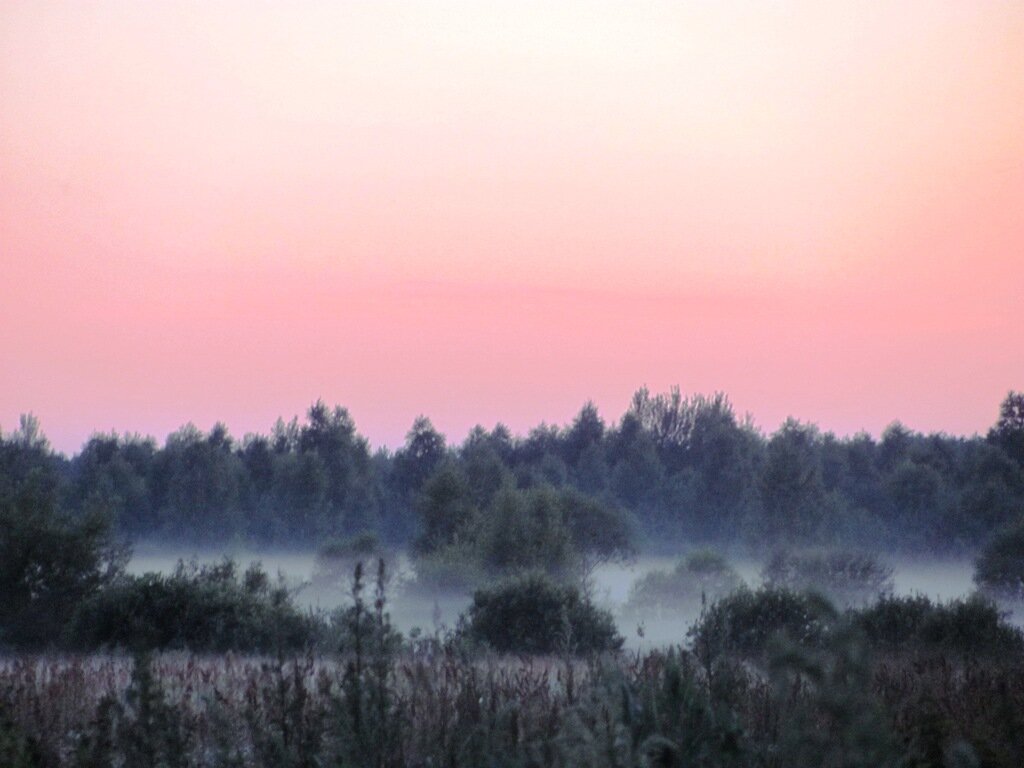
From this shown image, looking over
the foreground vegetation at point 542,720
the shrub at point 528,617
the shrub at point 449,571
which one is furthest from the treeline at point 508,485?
the foreground vegetation at point 542,720

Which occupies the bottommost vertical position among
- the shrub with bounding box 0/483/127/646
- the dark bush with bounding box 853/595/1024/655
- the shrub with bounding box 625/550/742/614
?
the shrub with bounding box 625/550/742/614

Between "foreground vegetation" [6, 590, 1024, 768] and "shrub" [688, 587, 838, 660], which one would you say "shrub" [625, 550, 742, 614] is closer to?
"shrub" [688, 587, 838, 660]

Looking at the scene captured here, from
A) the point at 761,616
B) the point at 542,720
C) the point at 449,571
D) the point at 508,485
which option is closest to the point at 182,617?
the point at 761,616

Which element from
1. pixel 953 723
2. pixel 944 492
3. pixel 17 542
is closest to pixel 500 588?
pixel 17 542

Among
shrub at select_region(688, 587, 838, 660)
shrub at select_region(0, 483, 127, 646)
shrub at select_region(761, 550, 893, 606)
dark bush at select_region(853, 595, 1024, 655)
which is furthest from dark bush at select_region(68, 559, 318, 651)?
shrub at select_region(761, 550, 893, 606)

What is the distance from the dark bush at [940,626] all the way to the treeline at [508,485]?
75.9 feet

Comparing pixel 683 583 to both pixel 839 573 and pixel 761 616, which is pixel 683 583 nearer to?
pixel 839 573

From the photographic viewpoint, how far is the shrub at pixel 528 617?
2477 centimetres

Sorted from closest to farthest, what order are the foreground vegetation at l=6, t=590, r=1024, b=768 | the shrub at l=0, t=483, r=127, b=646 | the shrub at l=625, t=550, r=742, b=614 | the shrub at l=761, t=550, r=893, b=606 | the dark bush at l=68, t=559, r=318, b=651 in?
the foreground vegetation at l=6, t=590, r=1024, b=768 → the dark bush at l=68, t=559, r=318, b=651 → the shrub at l=0, t=483, r=127, b=646 → the shrub at l=761, t=550, r=893, b=606 → the shrub at l=625, t=550, r=742, b=614

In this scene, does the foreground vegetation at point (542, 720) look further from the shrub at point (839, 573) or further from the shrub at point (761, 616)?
the shrub at point (839, 573)

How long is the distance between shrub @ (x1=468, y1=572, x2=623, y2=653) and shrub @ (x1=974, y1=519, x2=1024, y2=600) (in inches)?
924

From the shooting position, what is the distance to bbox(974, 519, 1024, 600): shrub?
1714 inches

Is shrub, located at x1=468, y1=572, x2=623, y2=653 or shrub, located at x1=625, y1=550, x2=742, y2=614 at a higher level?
shrub, located at x1=468, y1=572, x2=623, y2=653

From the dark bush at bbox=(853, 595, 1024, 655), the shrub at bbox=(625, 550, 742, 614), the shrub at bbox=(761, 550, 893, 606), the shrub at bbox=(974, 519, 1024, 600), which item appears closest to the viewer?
the dark bush at bbox=(853, 595, 1024, 655)
